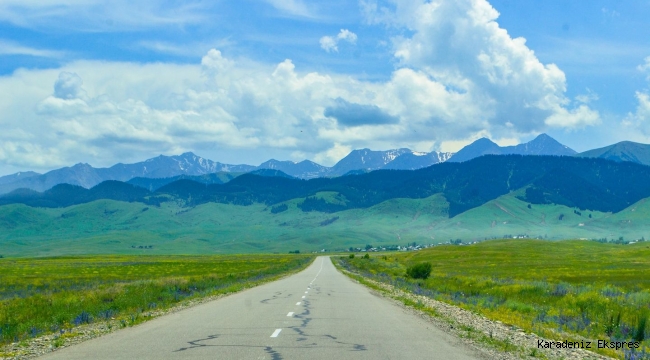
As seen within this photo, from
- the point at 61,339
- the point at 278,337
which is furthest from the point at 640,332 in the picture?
the point at 61,339

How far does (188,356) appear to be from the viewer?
13.0 meters

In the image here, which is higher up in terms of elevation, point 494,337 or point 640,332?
point 494,337

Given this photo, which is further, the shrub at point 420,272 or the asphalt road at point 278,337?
the shrub at point 420,272

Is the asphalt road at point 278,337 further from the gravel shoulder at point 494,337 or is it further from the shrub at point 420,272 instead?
the shrub at point 420,272

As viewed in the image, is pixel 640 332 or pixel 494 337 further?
pixel 640 332

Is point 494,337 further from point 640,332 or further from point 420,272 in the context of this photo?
point 420,272

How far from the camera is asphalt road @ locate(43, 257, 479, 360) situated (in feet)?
44.1

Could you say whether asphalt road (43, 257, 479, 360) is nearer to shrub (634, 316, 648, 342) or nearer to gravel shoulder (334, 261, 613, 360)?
gravel shoulder (334, 261, 613, 360)

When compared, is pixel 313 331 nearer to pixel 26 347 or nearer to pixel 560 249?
pixel 26 347

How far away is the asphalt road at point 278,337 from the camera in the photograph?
1345 cm

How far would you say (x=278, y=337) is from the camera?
15.9 metres

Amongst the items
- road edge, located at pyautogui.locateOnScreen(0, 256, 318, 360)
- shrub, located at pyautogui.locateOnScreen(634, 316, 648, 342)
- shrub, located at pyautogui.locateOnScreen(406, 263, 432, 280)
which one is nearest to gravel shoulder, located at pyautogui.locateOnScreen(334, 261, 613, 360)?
shrub, located at pyautogui.locateOnScreen(634, 316, 648, 342)

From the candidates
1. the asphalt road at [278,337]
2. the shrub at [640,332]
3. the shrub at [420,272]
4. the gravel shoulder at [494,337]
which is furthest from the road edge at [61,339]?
the shrub at [420,272]

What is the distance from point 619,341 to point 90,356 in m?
13.8
